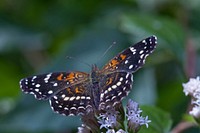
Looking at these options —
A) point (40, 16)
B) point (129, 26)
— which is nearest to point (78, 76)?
point (129, 26)

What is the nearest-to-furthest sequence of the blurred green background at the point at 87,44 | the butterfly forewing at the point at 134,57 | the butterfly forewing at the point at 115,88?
the butterfly forewing at the point at 115,88
the butterfly forewing at the point at 134,57
the blurred green background at the point at 87,44

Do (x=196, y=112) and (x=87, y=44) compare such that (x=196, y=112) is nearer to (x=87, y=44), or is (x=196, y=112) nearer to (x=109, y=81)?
(x=109, y=81)

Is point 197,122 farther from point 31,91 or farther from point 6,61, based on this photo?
point 6,61

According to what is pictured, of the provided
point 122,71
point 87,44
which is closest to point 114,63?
point 122,71

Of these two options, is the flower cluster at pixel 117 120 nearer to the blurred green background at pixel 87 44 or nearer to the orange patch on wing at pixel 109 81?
the orange patch on wing at pixel 109 81

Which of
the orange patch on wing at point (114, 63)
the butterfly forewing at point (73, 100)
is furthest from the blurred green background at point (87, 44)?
the butterfly forewing at point (73, 100)

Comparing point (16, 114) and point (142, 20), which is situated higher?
point (142, 20)

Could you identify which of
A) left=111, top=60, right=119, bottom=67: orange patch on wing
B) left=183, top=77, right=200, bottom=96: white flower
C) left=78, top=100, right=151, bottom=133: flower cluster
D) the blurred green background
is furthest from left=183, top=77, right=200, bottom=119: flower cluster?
the blurred green background
